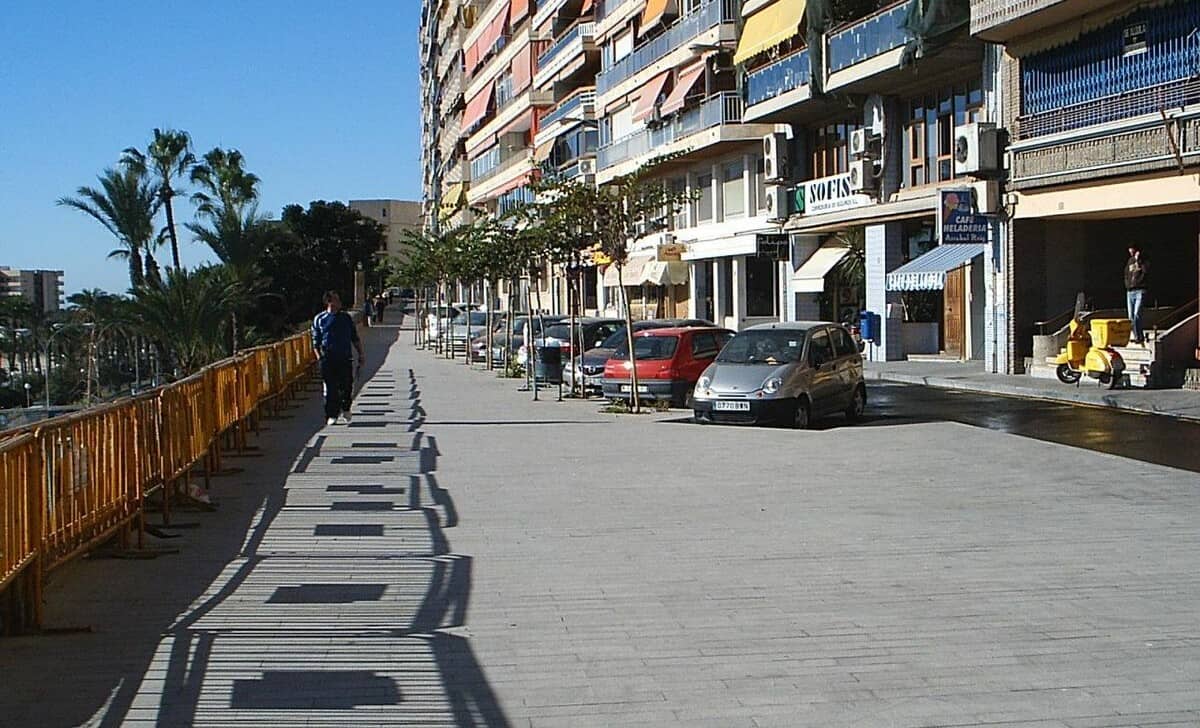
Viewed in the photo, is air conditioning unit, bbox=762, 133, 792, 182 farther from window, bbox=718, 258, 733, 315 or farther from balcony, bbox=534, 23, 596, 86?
balcony, bbox=534, 23, 596, 86

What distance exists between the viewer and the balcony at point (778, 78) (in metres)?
36.8

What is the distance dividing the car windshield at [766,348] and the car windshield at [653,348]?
296 cm

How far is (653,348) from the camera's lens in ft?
79.5

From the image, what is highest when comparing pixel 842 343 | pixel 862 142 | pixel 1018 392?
pixel 862 142

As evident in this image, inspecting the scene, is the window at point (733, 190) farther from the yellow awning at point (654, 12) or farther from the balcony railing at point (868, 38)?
the balcony railing at point (868, 38)

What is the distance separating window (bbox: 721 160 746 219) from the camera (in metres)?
45.1

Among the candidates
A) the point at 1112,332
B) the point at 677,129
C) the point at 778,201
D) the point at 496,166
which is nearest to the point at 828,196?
the point at 778,201

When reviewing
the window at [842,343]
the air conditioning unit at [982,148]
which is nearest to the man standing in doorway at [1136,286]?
the air conditioning unit at [982,148]

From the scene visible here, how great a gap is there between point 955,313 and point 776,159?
785 cm

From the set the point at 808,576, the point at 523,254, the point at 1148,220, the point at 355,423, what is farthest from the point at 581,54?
the point at 808,576

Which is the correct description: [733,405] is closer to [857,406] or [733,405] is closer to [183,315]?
[857,406]

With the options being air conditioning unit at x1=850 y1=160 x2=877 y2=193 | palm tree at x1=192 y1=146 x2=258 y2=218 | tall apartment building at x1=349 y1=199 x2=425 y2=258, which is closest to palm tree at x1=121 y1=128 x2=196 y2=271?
palm tree at x1=192 y1=146 x2=258 y2=218

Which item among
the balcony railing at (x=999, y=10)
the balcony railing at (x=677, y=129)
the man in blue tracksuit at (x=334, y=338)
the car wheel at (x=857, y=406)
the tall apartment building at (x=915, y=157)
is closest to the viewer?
the man in blue tracksuit at (x=334, y=338)

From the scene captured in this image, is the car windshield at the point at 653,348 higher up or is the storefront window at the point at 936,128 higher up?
the storefront window at the point at 936,128
